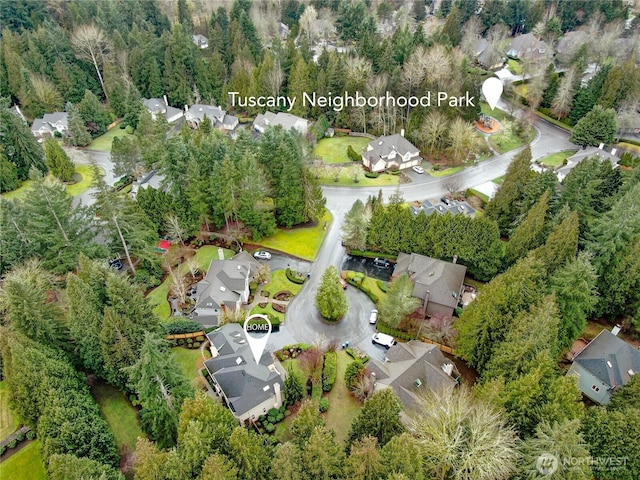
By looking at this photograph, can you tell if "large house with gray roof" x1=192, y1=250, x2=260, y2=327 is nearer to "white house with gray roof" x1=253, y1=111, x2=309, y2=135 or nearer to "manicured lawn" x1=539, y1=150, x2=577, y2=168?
"white house with gray roof" x1=253, y1=111, x2=309, y2=135

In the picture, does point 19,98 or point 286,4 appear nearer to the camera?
point 19,98

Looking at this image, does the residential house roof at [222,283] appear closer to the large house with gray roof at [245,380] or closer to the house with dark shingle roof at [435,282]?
the large house with gray roof at [245,380]

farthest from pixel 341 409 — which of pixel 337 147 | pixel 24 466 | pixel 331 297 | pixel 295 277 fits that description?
pixel 337 147

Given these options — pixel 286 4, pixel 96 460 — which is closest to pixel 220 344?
pixel 96 460

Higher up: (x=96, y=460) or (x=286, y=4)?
(x=286, y=4)

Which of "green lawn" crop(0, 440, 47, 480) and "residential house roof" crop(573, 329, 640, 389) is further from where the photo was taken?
"residential house roof" crop(573, 329, 640, 389)

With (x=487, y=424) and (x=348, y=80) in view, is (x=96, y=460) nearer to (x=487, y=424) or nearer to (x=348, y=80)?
(x=487, y=424)

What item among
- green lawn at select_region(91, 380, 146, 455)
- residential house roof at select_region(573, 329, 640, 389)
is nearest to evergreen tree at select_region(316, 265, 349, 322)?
green lawn at select_region(91, 380, 146, 455)

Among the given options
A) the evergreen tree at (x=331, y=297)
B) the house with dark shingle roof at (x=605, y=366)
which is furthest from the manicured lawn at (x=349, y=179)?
the house with dark shingle roof at (x=605, y=366)
